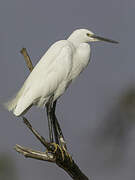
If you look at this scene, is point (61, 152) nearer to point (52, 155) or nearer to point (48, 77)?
point (52, 155)

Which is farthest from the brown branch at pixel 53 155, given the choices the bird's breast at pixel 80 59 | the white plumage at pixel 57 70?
the bird's breast at pixel 80 59

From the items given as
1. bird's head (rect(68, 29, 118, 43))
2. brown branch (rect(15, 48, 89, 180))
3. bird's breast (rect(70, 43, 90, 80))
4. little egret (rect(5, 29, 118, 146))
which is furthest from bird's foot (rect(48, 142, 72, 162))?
bird's head (rect(68, 29, 118, 43))

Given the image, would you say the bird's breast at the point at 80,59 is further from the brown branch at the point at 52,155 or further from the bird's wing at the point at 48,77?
the brown branch at the point at 52,155

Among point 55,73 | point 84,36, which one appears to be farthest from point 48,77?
point 84,36

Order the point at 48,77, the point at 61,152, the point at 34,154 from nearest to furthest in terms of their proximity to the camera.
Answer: the point at 34,154 < the point at 61,152 < the point at 48,77

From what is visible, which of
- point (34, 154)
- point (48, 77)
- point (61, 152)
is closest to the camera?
point (34, 154)

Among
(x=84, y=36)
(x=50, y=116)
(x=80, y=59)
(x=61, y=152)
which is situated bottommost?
(x=61, y=152)

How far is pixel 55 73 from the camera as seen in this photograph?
3.23m

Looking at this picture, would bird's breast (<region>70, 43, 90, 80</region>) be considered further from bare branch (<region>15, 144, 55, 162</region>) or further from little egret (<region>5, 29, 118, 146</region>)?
bare branch (<region>15, 144, 55, 162</region>)

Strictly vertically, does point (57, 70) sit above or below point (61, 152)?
above

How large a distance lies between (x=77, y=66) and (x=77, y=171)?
69 centimetres

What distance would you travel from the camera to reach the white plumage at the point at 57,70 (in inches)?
125

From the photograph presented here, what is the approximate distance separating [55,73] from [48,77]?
0.05 metres

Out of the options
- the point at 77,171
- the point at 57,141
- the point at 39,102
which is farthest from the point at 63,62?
the point at 77,171
